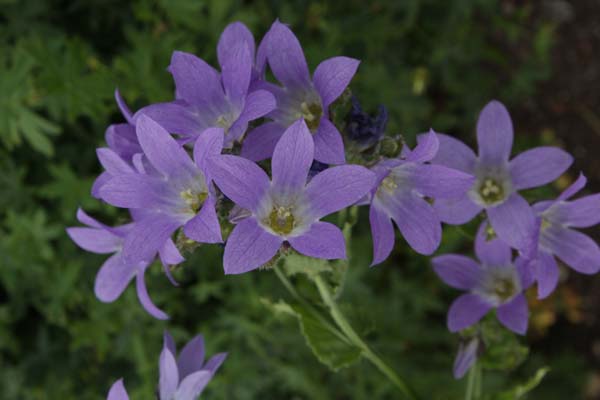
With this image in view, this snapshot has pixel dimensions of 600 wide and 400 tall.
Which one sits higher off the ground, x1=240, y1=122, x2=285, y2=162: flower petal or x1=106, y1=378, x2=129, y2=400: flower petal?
x1=240, y1=122, x2=285, y2=162: flower petal

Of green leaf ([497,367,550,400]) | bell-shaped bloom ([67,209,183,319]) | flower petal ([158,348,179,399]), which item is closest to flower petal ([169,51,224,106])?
bell-shaped bloom ([67,209,183,319])

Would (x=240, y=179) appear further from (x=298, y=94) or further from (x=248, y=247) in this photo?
(x=298, y=94)

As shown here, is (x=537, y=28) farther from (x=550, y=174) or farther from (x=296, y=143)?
(x=296, y=143)

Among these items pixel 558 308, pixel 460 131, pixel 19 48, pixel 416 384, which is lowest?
pixel 558 308

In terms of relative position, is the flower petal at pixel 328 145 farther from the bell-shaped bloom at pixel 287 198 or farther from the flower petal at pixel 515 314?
the flower petal at pixel 515 314

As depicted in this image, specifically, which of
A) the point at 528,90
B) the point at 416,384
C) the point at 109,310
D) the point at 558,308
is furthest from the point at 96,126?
the point at 558,308

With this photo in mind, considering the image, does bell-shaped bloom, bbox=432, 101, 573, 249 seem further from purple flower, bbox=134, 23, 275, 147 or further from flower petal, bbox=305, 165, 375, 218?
purple flower, bbox=134, 23, 275, 147

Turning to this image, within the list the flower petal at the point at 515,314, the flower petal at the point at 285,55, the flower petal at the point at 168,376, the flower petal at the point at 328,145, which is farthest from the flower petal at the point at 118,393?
the flower petal at the point at 515,314
